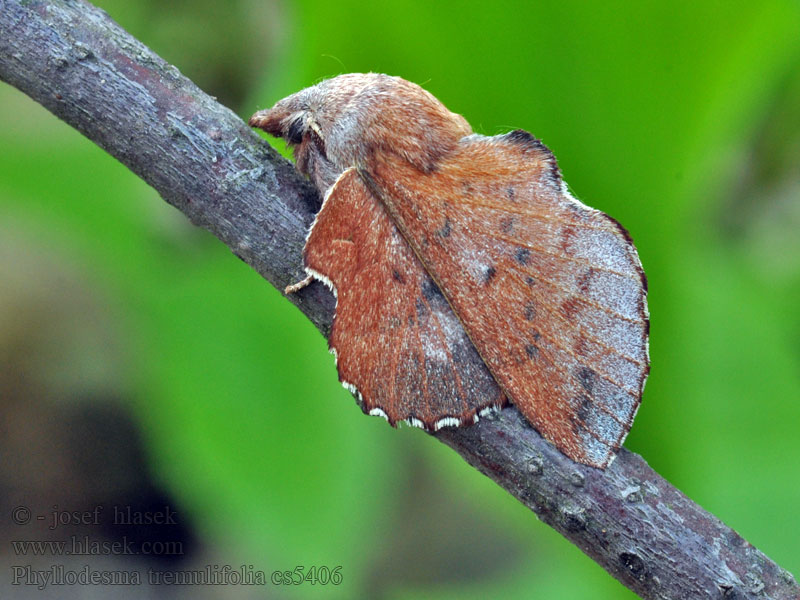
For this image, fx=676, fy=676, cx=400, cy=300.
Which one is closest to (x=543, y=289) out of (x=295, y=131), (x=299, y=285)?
(x=299, y=285)

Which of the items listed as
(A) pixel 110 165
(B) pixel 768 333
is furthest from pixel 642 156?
(A) pixel 110 165

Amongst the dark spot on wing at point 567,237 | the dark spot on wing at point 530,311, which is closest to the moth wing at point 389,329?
the dark spot on wing at point 530,311

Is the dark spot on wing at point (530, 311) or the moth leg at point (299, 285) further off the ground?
the dark spot on wing at point (530, 311)

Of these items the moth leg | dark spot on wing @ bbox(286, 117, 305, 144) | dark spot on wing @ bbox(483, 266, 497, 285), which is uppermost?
dark spot on wing @ bbox(286, 117, 305, 144)

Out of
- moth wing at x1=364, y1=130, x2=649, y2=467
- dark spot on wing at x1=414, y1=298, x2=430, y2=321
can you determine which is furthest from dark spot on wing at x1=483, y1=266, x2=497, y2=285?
dark spot on wing at x1=414, y1=298, x2=430, y2=321

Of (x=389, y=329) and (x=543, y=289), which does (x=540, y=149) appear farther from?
(x=389, y=329)

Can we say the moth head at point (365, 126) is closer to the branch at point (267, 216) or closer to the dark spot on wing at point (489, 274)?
the branch at point (267, 216)

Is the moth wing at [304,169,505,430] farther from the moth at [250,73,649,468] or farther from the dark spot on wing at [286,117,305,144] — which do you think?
the dark spot on wing at [286,117,305,144]
